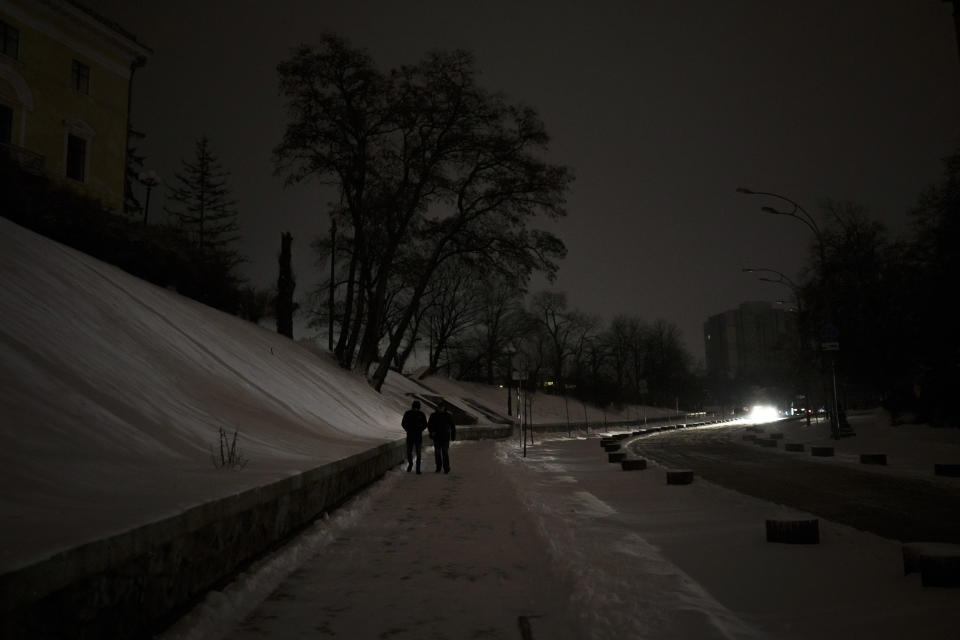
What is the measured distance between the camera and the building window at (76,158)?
29.8 metres

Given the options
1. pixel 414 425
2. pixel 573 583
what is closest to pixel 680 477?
pixel 414 425

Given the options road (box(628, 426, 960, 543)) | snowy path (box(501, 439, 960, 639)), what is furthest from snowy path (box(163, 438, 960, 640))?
road (box(628, 426, 960, 543))

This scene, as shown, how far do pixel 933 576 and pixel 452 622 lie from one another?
3833 mm

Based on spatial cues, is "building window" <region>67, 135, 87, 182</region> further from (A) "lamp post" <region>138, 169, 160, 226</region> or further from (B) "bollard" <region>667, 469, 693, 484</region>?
(B) "bollard" <region>667, 469, 693, 484</region>

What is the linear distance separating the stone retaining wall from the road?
23.4 feet

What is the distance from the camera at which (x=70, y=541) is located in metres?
3.77

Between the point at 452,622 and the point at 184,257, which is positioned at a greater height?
the point at 184,257

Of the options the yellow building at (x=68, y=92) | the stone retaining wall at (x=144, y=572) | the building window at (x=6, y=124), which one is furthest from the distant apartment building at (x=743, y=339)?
the stone retaining wall at (x=144, y=572)

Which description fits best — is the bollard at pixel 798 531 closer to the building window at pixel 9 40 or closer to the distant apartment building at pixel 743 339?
the building window at pixel 9 40

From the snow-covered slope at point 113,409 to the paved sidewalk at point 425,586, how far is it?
3.80 ft

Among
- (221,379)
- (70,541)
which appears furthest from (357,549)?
(221,379)

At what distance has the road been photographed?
28.0 ft

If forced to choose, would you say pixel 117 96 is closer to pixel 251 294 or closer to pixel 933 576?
pixel 251 294

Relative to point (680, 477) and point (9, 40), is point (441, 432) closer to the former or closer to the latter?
point (680, 477)
